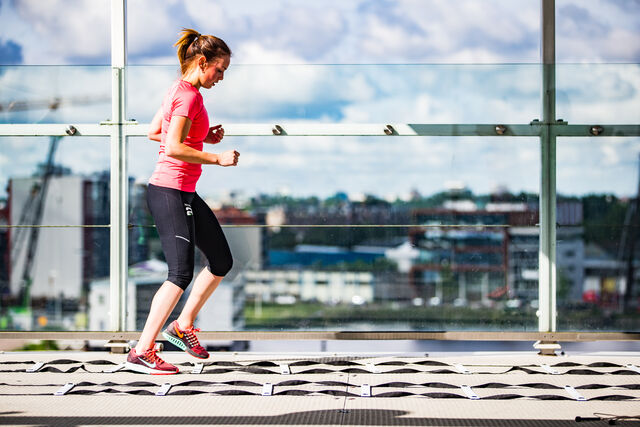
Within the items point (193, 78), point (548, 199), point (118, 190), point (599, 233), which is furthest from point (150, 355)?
point (599, 233)

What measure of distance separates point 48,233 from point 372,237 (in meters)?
1.83

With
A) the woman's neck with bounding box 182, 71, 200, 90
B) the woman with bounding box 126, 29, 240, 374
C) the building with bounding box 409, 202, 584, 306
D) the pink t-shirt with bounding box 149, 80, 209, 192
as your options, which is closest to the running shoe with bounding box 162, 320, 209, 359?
the woman with bounding box 126, 29, 240, 374

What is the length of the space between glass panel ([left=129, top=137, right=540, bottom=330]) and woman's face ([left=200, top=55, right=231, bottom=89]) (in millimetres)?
992

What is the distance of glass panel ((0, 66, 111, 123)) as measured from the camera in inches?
164

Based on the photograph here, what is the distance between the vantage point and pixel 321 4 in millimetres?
9656

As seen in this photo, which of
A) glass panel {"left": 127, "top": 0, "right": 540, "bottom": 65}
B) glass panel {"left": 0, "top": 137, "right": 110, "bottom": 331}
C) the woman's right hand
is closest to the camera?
the woman's right hand

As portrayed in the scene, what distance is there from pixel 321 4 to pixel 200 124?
686 cm

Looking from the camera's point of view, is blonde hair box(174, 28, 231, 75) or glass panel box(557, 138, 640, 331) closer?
blonde hair box(174, 28, 231, 75)

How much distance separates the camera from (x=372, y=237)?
4270mm

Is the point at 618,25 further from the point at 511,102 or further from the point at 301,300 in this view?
the point at 301,300

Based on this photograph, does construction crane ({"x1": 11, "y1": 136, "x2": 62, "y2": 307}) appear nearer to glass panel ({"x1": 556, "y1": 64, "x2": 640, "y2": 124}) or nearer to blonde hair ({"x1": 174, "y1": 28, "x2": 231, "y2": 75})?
blonde hair ({"x1": 174, "y1": 28, "x2": 231, "y2": 75})

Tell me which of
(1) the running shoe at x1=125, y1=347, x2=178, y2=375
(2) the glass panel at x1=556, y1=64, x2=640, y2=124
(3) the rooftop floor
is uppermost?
(2) the glass panel at x1=556, y1=64, x2=640, y2=124

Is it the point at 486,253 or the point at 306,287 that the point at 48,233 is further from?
the point at 486,253

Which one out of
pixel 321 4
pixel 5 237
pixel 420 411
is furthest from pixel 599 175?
pixel 321 4
